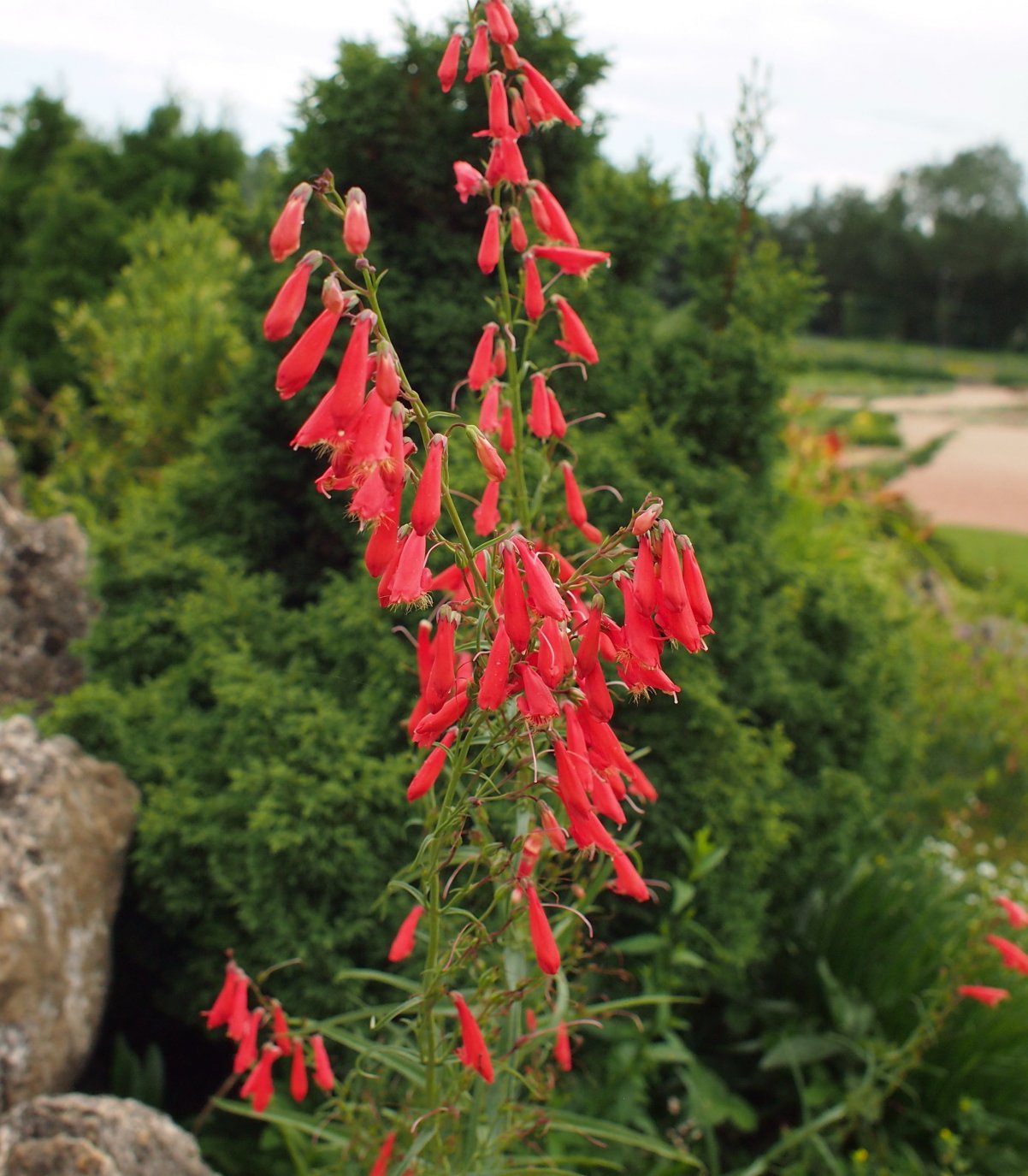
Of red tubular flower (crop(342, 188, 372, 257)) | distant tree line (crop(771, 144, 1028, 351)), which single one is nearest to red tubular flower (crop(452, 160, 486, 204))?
red tubular flower (crop(342, 188, 372, 257))

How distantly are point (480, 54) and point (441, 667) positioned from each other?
3.23 feet

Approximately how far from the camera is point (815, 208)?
173 ft

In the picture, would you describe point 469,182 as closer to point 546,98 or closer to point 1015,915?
point 546,98

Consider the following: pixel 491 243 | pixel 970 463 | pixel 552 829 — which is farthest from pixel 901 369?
pixel 552 829

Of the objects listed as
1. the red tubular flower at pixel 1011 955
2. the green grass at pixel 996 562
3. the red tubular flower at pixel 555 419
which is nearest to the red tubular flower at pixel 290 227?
the red tubular flower at pixel 555 419

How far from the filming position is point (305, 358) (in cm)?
118

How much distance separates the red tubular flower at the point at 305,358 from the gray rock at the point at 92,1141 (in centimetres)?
175

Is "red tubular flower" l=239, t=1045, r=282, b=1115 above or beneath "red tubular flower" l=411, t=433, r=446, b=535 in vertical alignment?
beneath

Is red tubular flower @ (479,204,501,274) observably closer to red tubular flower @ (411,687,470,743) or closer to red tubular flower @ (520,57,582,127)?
red tubular flower @ (520,57,582,127)

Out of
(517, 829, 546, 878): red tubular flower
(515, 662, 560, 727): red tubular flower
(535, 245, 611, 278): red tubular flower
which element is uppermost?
(535, 245, 611, 278): red tubular flower

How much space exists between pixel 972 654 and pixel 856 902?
406cm

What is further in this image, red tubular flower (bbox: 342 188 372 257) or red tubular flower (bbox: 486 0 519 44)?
red tubular flower (bbox: 486 0 519 44)

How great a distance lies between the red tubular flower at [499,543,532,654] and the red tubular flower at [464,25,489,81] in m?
0.85

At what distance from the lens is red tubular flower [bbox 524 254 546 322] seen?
5.54 ft
